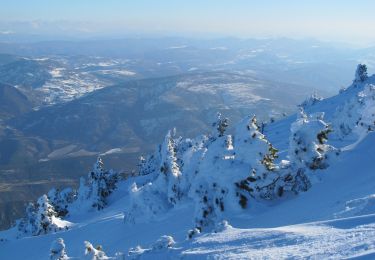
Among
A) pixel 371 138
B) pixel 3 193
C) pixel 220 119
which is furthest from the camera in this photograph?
pixel 3 193

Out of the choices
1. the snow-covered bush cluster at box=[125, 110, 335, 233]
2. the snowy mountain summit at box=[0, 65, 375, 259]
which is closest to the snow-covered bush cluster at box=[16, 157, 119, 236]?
the snowy mountain summit at box=[0, 65, 375, 259]

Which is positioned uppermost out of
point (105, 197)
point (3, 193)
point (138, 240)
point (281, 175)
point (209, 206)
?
point (281, 175)

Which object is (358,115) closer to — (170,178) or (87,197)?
(170,178)

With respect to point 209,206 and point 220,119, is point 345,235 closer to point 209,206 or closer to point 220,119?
point 209,206

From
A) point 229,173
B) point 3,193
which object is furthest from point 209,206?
point 3,193

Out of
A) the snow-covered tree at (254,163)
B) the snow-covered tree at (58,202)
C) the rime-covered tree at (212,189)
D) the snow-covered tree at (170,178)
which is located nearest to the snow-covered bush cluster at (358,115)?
the snow-covered tree at (254,163)

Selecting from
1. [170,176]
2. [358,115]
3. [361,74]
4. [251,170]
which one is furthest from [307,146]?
[361,74]

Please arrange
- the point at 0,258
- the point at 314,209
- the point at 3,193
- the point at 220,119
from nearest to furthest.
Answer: the point at 314,209
the point at 0,258
the point at 220,119
the point at 3,193
